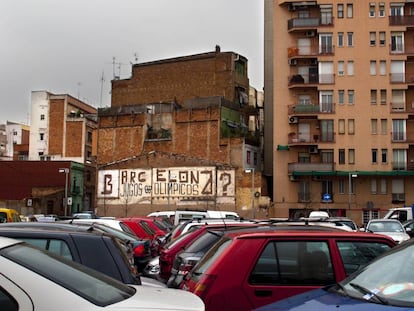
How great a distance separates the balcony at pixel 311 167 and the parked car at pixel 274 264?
5628 cm

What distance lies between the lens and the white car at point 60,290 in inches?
147

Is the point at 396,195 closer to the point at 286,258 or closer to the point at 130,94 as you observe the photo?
the point at 130,94

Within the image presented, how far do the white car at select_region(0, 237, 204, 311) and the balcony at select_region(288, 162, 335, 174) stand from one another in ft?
194

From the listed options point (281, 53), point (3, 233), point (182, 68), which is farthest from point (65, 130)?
point (3, 233)

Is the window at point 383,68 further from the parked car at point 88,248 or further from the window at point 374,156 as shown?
the parked car at point 88,248

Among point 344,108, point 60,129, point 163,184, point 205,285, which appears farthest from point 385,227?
point 60,129

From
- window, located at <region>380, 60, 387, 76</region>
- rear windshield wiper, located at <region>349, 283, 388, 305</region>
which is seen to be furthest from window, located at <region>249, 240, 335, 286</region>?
window, located at <region>380, 60, 387, 76</region>

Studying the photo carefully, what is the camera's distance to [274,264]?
6695mm

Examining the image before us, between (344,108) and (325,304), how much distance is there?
202 feet

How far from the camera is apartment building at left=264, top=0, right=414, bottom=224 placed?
6288 centimetres

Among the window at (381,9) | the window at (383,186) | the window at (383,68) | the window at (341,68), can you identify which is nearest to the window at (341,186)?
the window at (383,186)

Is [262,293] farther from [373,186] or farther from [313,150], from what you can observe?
[373,186]

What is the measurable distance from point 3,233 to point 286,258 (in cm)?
328

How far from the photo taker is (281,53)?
6650 centimetres
